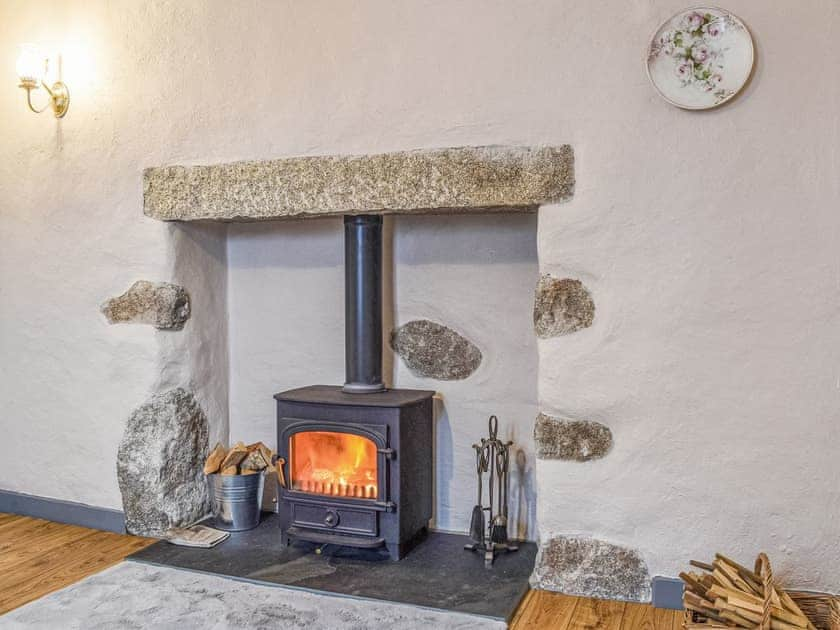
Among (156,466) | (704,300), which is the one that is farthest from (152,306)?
(704,300)

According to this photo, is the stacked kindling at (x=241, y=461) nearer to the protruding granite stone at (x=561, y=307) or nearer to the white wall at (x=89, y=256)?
the white wall at (x=89, y=256)

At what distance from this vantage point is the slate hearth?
2.29 metres

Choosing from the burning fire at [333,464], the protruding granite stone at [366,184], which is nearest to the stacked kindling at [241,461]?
the burning fire at [333,464]

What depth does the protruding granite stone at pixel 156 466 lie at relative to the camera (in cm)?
288

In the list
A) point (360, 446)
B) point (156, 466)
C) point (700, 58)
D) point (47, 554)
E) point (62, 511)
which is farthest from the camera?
point (62, 511)

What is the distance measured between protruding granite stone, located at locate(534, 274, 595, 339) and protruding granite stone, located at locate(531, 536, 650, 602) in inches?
27.1

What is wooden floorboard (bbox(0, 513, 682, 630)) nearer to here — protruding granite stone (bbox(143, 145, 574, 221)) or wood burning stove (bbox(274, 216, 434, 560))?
wood burning stove (bbox(274, 216, 434, 560))

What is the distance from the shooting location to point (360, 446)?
2637 millimetres

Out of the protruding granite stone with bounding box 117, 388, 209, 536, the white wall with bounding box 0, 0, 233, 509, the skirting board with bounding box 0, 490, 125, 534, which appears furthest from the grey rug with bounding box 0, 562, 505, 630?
the white wall with bounding box 0, 0, 233, 509

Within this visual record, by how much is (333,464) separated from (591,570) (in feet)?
3.27

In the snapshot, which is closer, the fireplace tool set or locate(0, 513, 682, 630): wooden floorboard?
locate(0, 513, 682, 630): wooden floorboard

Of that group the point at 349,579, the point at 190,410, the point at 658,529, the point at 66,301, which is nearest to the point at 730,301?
the point at 658,529

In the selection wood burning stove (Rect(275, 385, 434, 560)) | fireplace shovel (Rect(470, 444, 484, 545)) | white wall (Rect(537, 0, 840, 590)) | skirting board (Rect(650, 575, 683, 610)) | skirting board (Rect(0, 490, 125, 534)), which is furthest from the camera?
skirting board (Rect(0, 490, 125, 534))

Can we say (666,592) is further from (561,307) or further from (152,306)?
(152,306)
